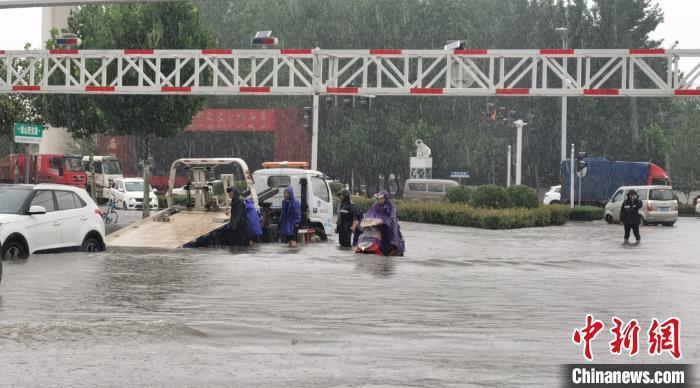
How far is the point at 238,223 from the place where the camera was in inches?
1007

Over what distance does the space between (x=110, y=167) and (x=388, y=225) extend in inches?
1471

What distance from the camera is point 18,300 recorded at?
47.2 ft

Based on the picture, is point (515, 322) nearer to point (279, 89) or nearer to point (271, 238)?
point (271, 238)

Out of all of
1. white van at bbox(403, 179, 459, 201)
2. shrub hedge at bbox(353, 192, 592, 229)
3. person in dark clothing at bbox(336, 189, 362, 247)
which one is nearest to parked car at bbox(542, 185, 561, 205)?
white van at bbox(403, 179, 459, 201)

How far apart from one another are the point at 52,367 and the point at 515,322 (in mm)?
5455

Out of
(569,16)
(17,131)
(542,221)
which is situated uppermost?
(569,16)

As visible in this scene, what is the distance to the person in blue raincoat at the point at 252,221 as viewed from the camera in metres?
26.0

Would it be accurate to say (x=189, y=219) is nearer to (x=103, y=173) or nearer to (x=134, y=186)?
A: (x=134, y=186)

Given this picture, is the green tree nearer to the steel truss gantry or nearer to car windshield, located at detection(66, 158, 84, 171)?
car windshield, located at detection(66, 158, 84, 171)

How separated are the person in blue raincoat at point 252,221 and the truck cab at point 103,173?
32.0 metres

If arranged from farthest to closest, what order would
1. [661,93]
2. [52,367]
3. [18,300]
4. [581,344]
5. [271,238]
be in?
[661,93]
[271,238]
[18,300]
[581,344]
[52,367]

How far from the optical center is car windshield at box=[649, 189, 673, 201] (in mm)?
45375

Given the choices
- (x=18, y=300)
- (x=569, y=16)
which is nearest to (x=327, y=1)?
(x=569, y=16)

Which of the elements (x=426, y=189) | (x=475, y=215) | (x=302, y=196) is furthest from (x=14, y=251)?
(x=426, y=189)
